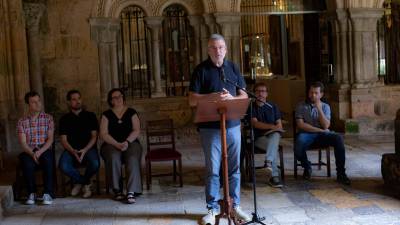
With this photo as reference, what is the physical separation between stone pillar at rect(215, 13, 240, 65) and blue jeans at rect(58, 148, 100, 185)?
389cm

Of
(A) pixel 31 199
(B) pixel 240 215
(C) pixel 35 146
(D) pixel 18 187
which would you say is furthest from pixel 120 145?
(B) pixel 240 215

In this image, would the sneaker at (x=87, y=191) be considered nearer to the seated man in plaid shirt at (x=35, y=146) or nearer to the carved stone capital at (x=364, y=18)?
the seated man in plaid shirt at (x=35, y=146)

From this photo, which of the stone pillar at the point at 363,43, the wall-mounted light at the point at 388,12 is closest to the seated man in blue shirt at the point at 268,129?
the stone pillar at the point at 363,43

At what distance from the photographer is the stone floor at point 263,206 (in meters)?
4.38

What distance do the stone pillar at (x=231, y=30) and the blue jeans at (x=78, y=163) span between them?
389 centimetres

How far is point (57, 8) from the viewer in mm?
8227

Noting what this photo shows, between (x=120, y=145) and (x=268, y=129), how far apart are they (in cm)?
142

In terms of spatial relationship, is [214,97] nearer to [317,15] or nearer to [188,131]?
[188,131]

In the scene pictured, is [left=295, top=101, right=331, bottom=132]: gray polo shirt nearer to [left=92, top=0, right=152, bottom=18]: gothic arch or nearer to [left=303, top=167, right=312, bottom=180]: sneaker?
[left=303, top=167, right=312, bottom=180]: sneaker

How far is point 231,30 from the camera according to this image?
8688mm

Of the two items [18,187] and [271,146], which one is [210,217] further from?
[18,187]

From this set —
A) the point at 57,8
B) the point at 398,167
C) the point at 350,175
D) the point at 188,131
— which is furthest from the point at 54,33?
the point at 398,167

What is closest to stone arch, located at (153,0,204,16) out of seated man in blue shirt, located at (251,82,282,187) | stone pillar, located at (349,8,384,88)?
stone pillar, located at (349,8,384,88)

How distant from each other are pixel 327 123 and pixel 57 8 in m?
4.48
